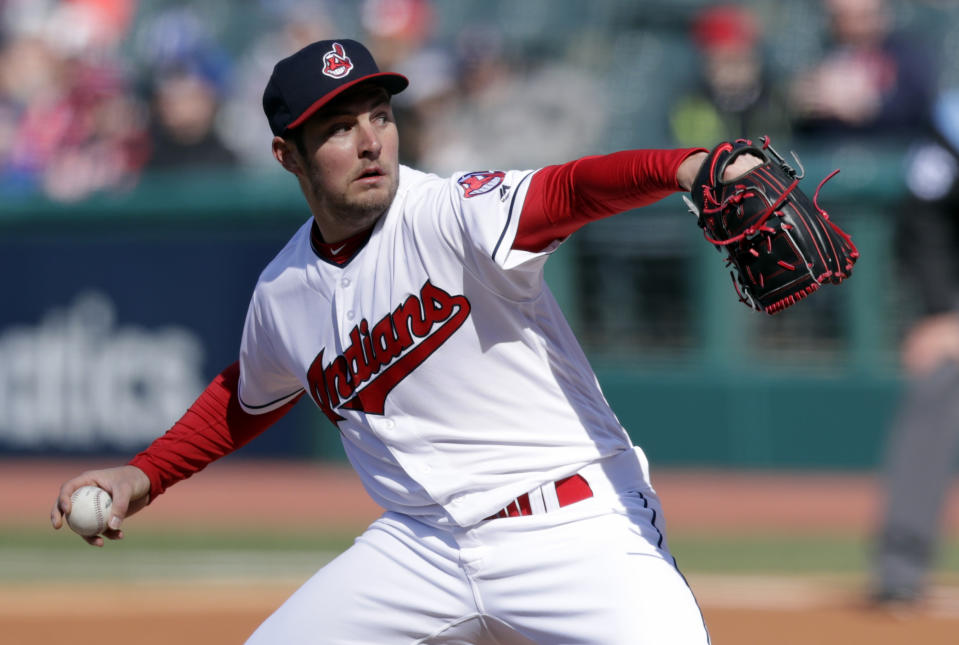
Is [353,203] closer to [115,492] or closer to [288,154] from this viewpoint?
[288,154]

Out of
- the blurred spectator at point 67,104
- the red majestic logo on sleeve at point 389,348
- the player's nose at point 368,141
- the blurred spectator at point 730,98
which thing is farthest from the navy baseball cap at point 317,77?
the blurred spectator at point 67,104

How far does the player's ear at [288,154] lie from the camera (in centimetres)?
329

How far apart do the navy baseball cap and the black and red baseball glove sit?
0.89 metres

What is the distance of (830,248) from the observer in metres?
2.62

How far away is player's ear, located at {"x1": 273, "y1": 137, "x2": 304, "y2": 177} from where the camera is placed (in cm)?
329

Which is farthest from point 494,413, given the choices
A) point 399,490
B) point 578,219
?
point 578,219

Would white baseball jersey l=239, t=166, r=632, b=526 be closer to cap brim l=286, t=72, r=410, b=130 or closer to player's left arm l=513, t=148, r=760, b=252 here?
player's left arm l=513, t=148, r=760, b=252

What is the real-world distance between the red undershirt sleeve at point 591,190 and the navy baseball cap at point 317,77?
0.53 metres

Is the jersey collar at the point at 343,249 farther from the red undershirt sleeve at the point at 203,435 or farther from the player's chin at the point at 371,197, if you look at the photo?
the red undershirt sleeve at the point at 203,435

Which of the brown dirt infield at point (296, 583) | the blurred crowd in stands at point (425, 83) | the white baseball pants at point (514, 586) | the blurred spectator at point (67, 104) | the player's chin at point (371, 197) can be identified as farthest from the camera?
the blurred spectator at point (67, 104)

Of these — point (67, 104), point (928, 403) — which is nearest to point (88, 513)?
point (928, 403)

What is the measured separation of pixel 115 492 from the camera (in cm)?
332

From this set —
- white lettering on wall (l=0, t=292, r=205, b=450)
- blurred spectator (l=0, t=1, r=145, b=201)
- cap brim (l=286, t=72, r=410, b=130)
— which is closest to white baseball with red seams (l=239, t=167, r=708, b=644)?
cap brim (l=286, t=72, r=410, b=130)

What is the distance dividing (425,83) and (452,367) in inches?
284
